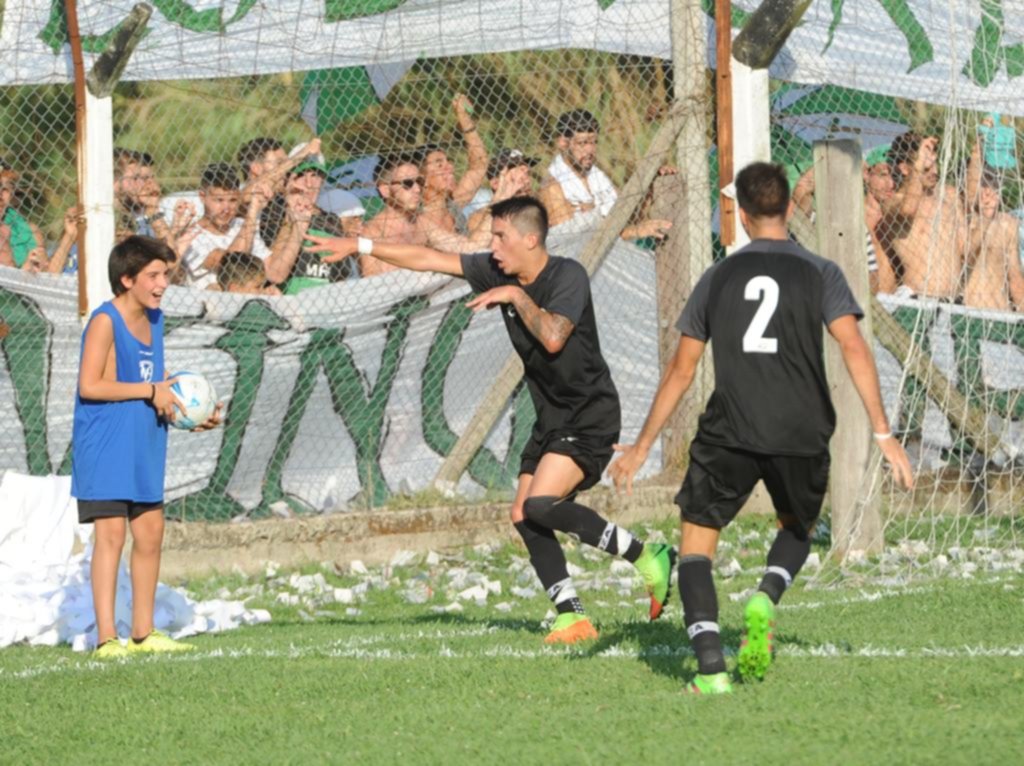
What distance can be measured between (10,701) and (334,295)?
5.78 m

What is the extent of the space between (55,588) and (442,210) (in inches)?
154

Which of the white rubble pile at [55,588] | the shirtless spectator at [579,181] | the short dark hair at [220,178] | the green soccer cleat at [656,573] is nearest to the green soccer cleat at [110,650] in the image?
the white rubble pile at [55,588]

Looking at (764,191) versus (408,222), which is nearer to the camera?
(764,191)

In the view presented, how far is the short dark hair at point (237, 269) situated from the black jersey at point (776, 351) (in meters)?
6.16

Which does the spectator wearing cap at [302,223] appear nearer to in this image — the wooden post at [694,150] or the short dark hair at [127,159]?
the short dark hair at [127,159]

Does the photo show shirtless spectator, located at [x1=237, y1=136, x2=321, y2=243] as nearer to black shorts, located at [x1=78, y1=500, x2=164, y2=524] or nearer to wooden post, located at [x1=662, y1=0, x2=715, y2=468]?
wooden post, located at [x1=662, y1=0, x2=715, y2=468]

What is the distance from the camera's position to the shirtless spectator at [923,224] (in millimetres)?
11820

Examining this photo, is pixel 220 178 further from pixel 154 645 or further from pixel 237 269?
pixel 154 645

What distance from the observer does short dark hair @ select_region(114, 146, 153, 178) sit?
12.1 metres

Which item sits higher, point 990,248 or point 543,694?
point 990,248

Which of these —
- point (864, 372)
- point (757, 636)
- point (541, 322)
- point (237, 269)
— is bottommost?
point (757, 636)

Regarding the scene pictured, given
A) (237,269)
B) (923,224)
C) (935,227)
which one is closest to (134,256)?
(237,269)

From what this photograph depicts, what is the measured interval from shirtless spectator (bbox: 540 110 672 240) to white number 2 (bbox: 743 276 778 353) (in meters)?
6.26

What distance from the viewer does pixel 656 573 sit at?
26.6 ft
